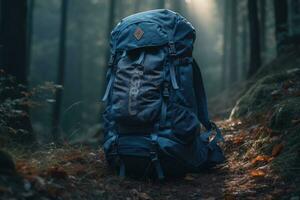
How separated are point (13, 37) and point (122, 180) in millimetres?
3546

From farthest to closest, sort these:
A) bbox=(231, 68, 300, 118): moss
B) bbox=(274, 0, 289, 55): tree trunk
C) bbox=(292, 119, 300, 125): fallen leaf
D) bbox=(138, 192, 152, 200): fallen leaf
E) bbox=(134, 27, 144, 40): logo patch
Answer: bbox=(274, 0, 289, 55): tree trunk, bbox=(231, 68, 300, 118): moss, bbox=(292, 119, 300, 125): fallen leaf, bbox=(134, 27, 144, 40): logo patch, bbox=(138, 192, 152, 200): fallen leaf

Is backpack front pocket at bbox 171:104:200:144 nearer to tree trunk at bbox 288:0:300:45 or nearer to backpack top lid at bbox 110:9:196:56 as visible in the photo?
backpack top lid at bbox 110:9:196:56

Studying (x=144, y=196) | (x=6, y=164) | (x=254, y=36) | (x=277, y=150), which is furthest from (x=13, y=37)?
(x=254, y=36)

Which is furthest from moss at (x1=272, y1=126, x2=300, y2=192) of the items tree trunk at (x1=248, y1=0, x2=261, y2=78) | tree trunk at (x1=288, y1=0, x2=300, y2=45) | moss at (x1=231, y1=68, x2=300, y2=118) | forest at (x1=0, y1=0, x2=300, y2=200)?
tree trunk at (x1=248, y1=0, x2=261, y2=78)

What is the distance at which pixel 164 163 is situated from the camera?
18.0 feet

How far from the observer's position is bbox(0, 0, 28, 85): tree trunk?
779 cm

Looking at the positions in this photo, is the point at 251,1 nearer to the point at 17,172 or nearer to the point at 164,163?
the point at 164,163

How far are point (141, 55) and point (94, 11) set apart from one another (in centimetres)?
3984

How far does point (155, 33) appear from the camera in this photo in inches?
226

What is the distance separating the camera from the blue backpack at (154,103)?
546 cm

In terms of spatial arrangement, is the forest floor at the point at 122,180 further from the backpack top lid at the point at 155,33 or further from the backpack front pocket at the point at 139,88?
the backpack top lid at the point at 155,33

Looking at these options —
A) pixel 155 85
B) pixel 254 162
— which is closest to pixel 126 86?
pixel 155 85

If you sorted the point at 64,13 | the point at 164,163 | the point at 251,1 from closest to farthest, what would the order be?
the point at 164,163 < the point at 251,1 < the point at 64,13

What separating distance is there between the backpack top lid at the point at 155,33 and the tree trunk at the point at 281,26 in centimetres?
609
